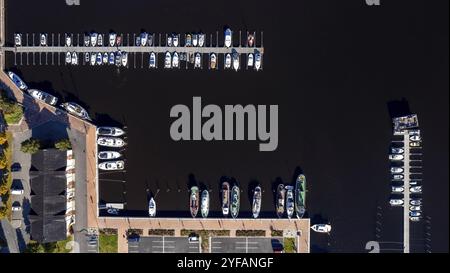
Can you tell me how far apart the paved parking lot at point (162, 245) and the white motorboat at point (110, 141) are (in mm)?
5650

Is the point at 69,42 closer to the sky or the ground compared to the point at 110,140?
closer to the sky

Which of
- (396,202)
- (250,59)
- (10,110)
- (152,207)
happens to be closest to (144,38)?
(250,59)

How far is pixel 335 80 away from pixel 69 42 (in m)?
15.4

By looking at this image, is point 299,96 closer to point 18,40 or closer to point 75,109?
point 75,109

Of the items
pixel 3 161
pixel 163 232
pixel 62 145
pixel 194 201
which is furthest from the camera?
pixel 163 232

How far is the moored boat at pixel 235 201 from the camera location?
26.3 meters

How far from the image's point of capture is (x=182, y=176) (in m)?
26.7

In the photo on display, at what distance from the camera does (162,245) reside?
2659cm

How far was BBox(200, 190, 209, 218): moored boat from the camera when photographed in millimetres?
26328

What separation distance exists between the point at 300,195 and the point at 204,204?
18.2 ft

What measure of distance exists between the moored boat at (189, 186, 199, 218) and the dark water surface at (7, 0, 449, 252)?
0.60 m

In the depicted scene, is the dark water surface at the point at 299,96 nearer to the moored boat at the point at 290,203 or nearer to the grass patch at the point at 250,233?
the moored boat at the point at 290,203
